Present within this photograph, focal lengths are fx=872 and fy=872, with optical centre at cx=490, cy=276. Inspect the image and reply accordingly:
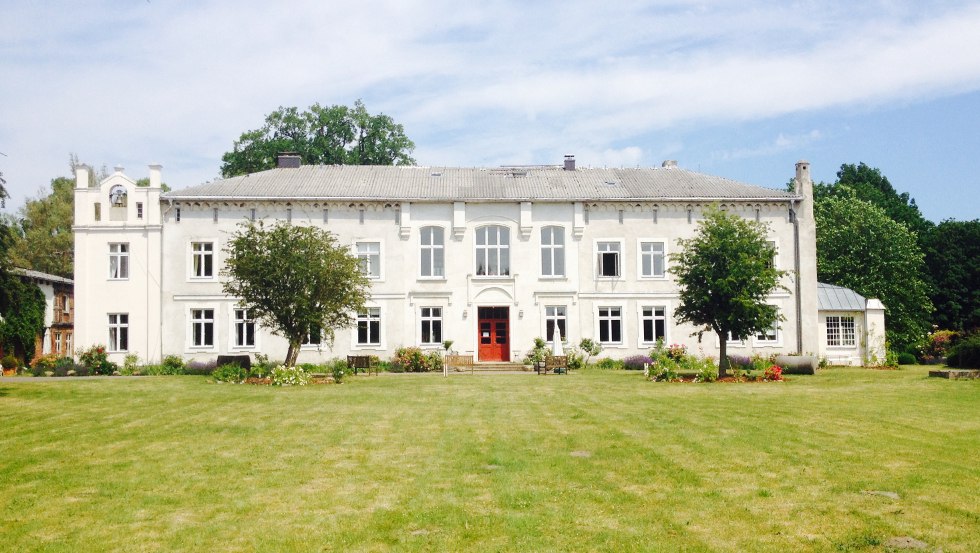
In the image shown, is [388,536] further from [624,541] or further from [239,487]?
[239,487]

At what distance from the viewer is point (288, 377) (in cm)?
2753

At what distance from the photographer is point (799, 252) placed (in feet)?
132

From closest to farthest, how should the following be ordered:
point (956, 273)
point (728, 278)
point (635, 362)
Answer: point (728, 278), point (635, 362), point (956, 273)

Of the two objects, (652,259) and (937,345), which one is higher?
(652,259)

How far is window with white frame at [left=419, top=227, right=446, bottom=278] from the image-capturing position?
129ft

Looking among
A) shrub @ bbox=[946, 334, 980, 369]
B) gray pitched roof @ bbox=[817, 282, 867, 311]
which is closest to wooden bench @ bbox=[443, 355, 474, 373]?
gray pitched roof @ bbox=[817, 282, 867, 311]

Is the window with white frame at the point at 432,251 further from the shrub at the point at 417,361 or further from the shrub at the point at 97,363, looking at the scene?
the shrub at the point at 97,363

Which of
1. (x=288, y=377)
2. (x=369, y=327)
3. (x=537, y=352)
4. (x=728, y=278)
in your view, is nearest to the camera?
(x=288, y=377)

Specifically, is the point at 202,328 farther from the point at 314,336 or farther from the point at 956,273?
the point at 956,273

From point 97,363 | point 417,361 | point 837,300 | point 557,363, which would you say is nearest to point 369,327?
point 417,361

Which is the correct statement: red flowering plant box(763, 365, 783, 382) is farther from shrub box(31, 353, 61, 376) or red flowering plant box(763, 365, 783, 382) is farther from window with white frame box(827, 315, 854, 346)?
shrub box(31, 353, 61, 376)

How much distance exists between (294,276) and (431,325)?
35.8 ft

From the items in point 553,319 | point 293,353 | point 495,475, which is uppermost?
point 553,319

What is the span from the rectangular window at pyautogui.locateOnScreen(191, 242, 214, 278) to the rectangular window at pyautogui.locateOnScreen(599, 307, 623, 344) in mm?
17593
